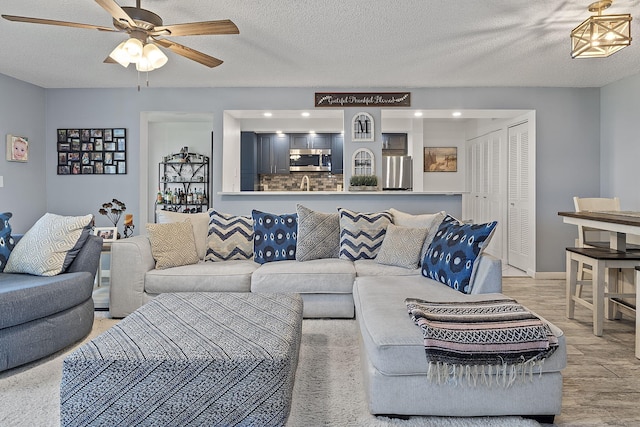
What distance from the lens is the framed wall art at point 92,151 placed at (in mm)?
5543

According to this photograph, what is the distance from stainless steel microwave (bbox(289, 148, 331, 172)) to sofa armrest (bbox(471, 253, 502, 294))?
5.59 metres

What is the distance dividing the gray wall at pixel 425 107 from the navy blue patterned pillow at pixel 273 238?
1437 millimetres

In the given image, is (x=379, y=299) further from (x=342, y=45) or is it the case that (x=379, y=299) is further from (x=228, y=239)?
(x=342, y=45)

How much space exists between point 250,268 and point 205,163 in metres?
4.88

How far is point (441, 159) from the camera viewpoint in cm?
806

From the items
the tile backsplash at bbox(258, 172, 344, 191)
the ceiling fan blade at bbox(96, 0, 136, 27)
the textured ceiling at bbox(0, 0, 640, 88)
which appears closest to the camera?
the ceiling fan blade at bbox(96, 0, 136, 27)

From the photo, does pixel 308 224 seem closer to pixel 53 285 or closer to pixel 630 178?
pixel 53 285

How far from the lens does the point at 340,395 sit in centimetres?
220

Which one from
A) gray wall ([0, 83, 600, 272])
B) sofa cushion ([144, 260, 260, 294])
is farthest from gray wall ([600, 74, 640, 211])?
sofa cushion ([144, 260, 260, 294])

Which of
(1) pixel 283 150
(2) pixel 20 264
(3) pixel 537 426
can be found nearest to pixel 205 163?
(1) pixel 283 150

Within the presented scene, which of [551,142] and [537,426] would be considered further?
[551,142]

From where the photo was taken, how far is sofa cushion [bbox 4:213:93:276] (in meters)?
2.92

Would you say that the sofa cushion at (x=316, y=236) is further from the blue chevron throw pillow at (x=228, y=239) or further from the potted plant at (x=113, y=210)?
the potted plant at (x=113, y=210)

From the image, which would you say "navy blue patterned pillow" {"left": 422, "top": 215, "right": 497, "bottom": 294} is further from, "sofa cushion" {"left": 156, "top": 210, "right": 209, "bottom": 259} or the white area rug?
"sofa cushion" {"left": 156, "top": 210, "right": 209, "bottom": 259}
